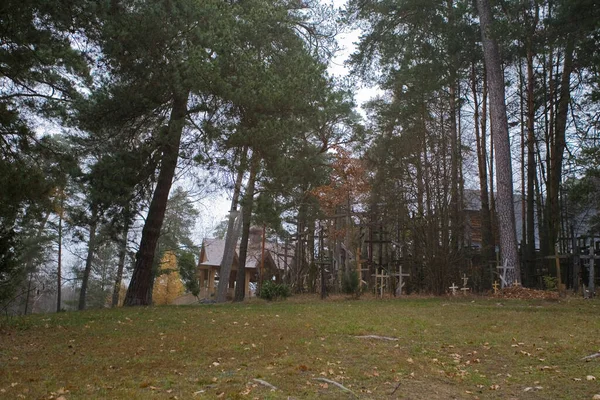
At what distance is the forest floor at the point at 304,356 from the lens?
17.9 feet

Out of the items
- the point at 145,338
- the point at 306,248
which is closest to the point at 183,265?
the point at 306,248

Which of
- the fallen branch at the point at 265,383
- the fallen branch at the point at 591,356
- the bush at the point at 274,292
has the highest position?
the bush at the point at 274,292

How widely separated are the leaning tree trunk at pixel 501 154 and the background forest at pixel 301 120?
2.0 inches

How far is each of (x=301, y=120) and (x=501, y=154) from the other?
7.06 metres

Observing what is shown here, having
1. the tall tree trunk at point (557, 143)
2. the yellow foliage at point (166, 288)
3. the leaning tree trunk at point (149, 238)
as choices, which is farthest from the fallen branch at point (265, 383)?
the yellow foliage at point (166, 288)

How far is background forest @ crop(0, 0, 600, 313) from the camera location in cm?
1042

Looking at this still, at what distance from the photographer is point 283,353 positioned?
7277 mm

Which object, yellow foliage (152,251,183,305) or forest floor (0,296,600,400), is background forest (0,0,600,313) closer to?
forest floor (0,296,600,400)

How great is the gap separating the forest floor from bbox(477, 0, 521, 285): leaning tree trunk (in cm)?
473

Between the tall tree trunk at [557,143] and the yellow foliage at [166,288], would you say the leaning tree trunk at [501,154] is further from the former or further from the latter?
the yellow foliage at [166,288]

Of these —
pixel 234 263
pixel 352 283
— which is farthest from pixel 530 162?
pixel 234 263

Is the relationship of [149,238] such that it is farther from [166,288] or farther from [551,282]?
[166,288]

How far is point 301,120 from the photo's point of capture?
13.8 m

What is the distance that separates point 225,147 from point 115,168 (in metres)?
3.25
